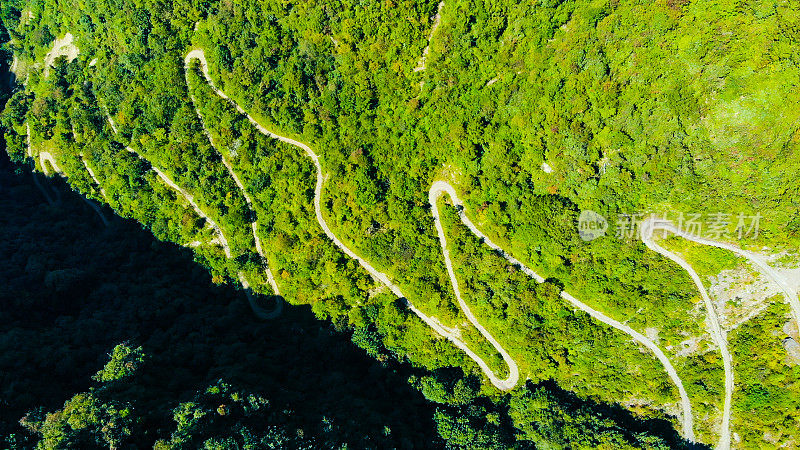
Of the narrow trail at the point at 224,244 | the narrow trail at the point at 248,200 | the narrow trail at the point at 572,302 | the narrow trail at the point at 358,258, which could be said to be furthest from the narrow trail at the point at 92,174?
the narrow trail at the point at 572,302

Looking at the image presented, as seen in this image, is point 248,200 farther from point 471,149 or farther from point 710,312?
point 710,312

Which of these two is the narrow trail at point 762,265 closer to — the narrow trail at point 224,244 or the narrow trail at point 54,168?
the narrow trail at point 224,244

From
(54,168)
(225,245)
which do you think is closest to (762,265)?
(225,245)

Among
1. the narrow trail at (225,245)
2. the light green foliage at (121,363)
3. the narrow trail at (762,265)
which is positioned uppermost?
the narrow trail at (762,265)

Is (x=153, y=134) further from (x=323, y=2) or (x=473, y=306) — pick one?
(x=473, y=306)

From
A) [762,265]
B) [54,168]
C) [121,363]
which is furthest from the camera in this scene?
[54,168]

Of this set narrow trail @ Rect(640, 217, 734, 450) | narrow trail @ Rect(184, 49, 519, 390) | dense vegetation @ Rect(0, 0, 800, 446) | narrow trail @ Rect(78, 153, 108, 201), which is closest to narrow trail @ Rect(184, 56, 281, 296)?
dense vegetation @ Rect(0, 0, 800, 446)
